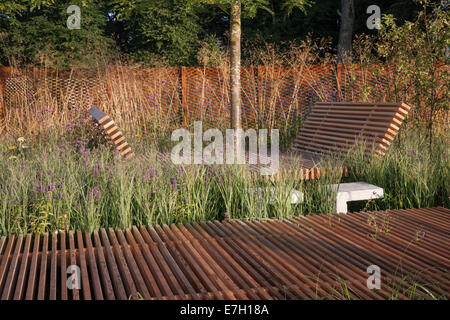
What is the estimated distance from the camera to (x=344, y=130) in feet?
16.2

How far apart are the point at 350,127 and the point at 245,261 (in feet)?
9.77

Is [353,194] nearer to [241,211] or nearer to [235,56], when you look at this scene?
[241,211]

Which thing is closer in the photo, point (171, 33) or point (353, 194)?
point (353, 194)

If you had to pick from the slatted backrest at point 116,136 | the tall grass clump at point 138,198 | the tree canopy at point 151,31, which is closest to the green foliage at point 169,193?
the tall grass clump at point 138,198

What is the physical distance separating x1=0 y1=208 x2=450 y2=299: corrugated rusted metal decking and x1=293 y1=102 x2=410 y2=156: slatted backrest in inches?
57.6

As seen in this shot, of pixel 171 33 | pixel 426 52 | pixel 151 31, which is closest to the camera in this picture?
pixel 426 52

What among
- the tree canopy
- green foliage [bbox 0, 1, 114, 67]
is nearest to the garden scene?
the tree canopy

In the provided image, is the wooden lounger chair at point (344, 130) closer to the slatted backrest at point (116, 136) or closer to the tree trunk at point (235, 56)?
the tree trunk at point (235, 56)

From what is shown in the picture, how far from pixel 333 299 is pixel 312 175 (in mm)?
2097

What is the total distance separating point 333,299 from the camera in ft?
6.09

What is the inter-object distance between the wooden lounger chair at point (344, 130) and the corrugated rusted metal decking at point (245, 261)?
3.91 ft

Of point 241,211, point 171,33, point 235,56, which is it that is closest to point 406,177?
point 241,211

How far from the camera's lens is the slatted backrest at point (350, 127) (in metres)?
4.36
